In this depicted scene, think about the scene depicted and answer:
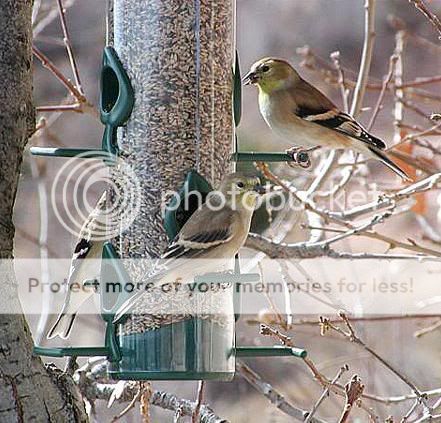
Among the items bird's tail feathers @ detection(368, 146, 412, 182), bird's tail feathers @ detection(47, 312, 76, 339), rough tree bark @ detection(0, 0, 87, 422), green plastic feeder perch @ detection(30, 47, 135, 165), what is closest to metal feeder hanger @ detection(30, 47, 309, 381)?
green plastic feeder perch @ detection(30, 47, 135, 165)

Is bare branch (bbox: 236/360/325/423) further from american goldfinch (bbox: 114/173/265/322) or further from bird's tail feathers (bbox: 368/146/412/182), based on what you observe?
bird's tail feathers (bbox: 368/146/412/182)

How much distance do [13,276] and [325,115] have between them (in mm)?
2171

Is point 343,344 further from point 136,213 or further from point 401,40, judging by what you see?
point 136,213

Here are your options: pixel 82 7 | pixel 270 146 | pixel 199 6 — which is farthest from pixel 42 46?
pixel 199 6

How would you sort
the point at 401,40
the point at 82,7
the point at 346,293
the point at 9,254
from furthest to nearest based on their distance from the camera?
1. the point at 82,7
2. the point at 346,293
3. the point at 401,40
4. the point at 9,254

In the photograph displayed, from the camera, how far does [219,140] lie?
4469mm

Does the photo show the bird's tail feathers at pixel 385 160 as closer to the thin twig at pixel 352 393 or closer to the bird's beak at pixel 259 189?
the bird's beak at pixel 259 189

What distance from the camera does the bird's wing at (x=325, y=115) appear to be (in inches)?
215

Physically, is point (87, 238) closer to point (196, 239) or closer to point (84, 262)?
point (84, 262)

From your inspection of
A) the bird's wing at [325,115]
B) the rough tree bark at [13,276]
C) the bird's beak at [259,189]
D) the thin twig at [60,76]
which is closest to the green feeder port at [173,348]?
the bird's beak at [259,189]

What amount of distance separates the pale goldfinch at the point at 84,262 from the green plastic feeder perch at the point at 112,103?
21 centimetres

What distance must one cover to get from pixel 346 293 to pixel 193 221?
335 centimetres

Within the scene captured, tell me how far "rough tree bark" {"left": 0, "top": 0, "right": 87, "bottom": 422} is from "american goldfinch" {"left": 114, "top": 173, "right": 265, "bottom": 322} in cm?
47

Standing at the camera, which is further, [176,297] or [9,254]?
[176,297]
